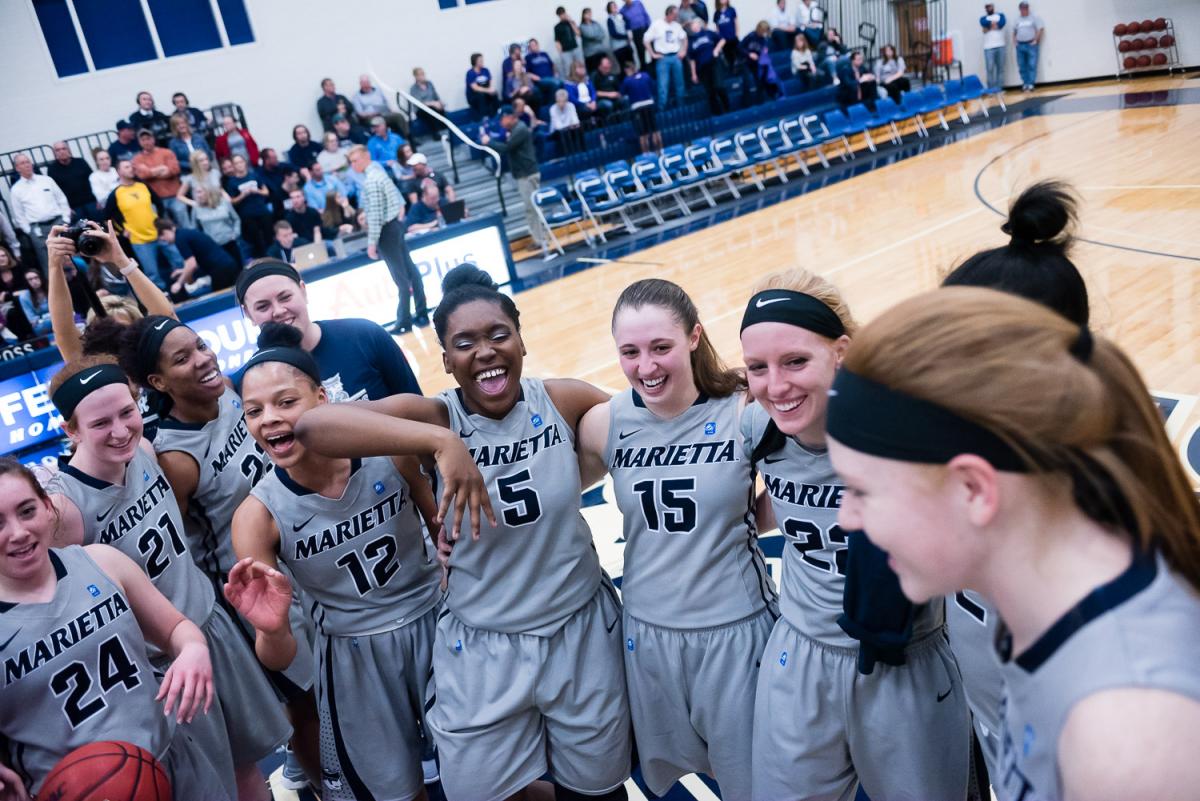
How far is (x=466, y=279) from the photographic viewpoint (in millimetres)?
2936

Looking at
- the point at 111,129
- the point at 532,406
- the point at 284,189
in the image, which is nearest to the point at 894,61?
the point at 284,189

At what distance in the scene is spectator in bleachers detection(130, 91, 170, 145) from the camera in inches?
563

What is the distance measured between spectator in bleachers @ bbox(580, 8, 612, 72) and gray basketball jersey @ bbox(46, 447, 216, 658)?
17144mm

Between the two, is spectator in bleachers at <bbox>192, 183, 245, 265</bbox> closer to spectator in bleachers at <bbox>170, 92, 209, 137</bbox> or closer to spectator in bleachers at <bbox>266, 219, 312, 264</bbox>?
spectator in bleachers at <bbox>266, 219, 312, 264</bbox>

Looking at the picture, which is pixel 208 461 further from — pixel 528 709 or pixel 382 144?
pixel 382 144

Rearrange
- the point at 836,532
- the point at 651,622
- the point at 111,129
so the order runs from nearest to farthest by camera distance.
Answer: the point at 836,532
the point at 651,622
the point at 111,129

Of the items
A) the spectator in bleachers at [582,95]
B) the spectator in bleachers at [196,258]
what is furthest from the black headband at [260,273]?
the spectator in bleachers at [582,95]

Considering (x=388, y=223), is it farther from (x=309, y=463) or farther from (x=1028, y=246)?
(x=1028, y=246)

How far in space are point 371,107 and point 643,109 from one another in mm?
4982

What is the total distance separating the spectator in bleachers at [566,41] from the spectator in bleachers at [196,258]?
8714 mm

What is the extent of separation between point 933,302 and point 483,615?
6.19 feet

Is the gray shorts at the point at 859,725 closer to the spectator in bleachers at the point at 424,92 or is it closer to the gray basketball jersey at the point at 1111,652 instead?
the gray basketball jersey at the point at 1111,652

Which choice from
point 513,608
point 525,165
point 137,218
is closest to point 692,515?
point 513,608

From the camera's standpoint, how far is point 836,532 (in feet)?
7.64
